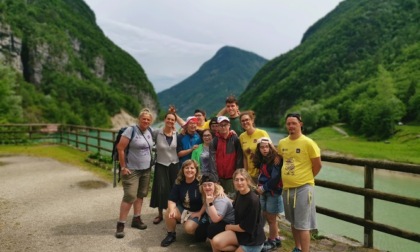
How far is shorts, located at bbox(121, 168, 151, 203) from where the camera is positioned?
5691 millimetres

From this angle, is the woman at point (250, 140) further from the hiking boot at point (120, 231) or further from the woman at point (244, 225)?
the hiking boot at point (120, 231)

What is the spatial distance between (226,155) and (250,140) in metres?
0.45

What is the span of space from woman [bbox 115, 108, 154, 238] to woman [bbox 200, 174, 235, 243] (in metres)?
1.43

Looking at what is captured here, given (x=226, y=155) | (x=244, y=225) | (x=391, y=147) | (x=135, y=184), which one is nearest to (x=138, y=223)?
(x=135, y=184)

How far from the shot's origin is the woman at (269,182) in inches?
187

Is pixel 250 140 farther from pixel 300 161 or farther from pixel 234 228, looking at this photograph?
pixel 234 228

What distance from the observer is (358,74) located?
124m

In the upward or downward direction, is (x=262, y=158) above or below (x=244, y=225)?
above

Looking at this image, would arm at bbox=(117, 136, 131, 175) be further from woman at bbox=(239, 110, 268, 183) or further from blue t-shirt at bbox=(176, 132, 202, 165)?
woman at bbox=(239, 110, 268, 183)

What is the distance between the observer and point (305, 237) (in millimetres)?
4352

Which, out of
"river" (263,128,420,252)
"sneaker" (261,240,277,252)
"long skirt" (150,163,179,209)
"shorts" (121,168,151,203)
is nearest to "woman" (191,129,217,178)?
"long skirt" (150,163,179,209)

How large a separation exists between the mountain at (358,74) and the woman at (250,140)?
6304cm

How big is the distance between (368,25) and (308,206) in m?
163

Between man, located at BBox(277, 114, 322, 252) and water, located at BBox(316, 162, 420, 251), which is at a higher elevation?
man, located at BBox(277, 114, 322, 252)
